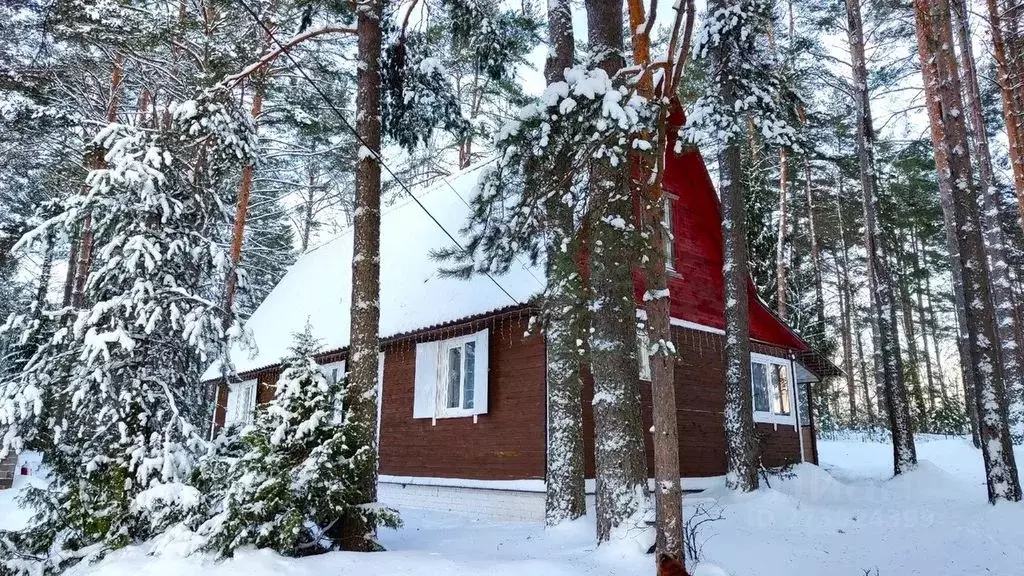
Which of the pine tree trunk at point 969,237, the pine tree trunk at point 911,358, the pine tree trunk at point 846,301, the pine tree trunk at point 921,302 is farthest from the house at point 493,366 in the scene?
the pine tree trunk at point 921,302

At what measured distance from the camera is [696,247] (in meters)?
12.6

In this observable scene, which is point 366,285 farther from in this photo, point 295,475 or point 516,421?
point 516,421

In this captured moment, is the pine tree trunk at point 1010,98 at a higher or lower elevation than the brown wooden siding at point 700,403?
higher

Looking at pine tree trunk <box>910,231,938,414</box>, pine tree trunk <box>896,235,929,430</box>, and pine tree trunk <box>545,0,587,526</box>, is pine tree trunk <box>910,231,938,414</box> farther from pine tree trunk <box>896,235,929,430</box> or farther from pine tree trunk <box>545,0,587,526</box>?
pine tree trunk <box>545,0,587,526</box>

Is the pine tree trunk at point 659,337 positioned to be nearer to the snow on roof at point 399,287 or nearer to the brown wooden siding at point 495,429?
the snow on roof at point 399,287

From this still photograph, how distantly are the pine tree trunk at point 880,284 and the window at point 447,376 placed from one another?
8.21 metres

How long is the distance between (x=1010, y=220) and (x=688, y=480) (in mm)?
19289

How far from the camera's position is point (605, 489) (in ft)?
19.9

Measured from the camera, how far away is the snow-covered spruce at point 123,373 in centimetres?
618

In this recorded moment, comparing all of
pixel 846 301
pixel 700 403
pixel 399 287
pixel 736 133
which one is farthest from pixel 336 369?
pixel 846 301

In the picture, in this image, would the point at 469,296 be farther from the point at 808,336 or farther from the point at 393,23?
the point at 808,336

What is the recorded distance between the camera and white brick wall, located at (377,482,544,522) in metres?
9.31


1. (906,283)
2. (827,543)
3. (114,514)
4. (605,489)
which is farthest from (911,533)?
(906,283)

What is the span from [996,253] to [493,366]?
428 inches
